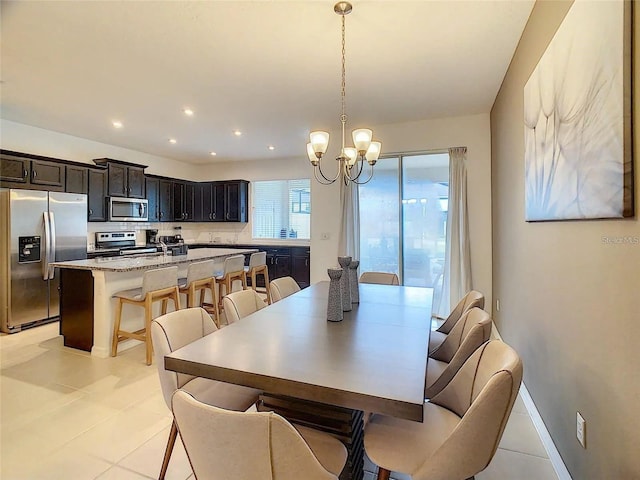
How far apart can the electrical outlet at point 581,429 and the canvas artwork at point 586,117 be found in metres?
0.93

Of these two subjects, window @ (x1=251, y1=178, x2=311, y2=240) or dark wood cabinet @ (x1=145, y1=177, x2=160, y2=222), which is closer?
dark wood cabinet @ (x1=145, y1=177, x2=160, y2=222)

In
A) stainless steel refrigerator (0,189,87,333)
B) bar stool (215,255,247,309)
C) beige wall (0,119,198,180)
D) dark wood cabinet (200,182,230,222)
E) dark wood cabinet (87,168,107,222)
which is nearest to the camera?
stainless steel refrigerator (0,189,87,333)

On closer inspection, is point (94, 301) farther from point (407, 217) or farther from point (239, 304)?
point (407, 217)

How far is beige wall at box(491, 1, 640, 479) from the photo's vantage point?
3.86ft

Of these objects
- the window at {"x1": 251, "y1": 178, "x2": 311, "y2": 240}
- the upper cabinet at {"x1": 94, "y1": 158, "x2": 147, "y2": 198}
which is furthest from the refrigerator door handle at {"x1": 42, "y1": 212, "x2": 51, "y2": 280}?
the window at {"x1": 251, "y1": 178, "x2": 311, "y2": 240}

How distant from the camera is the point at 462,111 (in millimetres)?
4250

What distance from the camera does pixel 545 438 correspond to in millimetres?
2020

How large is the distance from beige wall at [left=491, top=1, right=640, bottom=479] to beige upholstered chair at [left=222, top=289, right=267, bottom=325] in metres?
1.88

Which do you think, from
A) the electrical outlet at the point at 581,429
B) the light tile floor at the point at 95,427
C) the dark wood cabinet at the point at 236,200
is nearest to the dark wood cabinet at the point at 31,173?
the light tile floor at the point at 95,427

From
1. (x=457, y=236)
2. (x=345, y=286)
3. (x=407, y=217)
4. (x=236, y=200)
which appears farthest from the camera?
(x=236, y=200)

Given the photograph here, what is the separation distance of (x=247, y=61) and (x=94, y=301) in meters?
2.78

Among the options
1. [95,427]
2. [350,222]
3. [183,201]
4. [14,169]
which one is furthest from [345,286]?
[183,201]

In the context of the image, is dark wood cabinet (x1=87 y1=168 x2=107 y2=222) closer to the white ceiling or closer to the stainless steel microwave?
the stainless steel microwave

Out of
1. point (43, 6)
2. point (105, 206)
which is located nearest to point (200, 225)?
point (105, 206)
